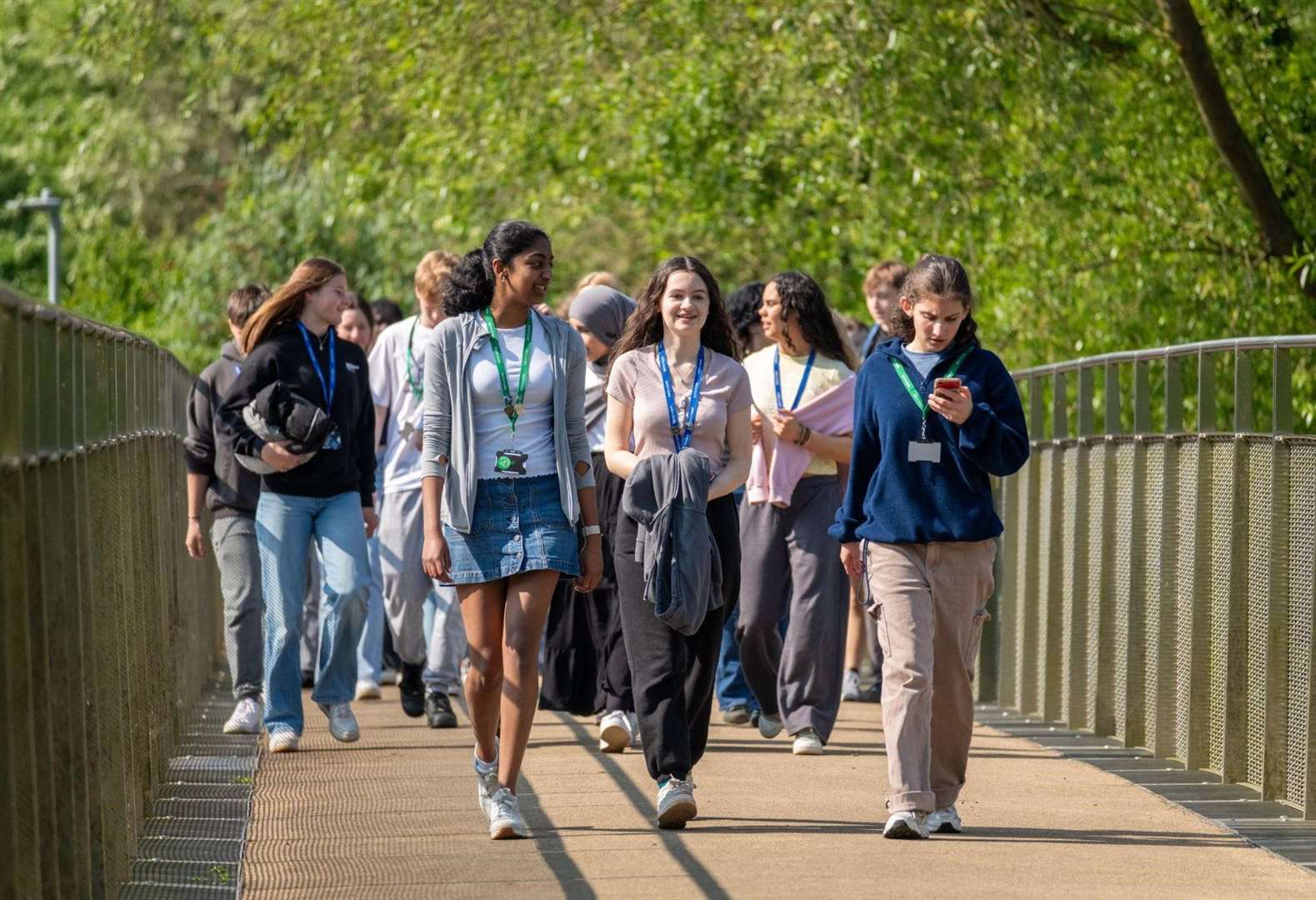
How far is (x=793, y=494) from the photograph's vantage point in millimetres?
10469

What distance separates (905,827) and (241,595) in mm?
4140

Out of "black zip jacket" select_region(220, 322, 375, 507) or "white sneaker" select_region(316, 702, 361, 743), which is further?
"white sneaker" select_region(316, 702, 361, 743)

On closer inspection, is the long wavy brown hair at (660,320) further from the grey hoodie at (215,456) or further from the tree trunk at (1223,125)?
the tree trunk at (1223,125)

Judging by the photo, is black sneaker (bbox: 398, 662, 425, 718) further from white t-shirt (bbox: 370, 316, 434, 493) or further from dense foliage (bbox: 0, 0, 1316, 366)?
dense foliage (bbox: 0, 0, 1316, 366)

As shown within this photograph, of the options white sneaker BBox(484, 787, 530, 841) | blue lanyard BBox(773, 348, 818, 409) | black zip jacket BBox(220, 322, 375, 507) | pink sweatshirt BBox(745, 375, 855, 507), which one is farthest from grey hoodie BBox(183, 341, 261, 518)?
white sneaker BBox(484, 787, 530, 841)

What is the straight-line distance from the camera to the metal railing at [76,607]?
5.00m

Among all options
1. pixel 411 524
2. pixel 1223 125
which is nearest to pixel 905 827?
pixel 411 524

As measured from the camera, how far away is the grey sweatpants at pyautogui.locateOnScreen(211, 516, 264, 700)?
10.6 metres

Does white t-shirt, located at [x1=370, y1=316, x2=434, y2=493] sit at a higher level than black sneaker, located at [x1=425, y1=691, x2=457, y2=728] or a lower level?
higher

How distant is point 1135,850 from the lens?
7.24 meters

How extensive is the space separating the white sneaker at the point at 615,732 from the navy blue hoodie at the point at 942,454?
89.2 inches

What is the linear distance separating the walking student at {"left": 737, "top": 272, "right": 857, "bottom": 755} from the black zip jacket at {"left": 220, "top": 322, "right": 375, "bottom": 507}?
5.37 feet

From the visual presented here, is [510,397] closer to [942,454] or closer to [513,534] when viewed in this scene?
[513,534]

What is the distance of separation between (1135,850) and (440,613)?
437 centimetres
